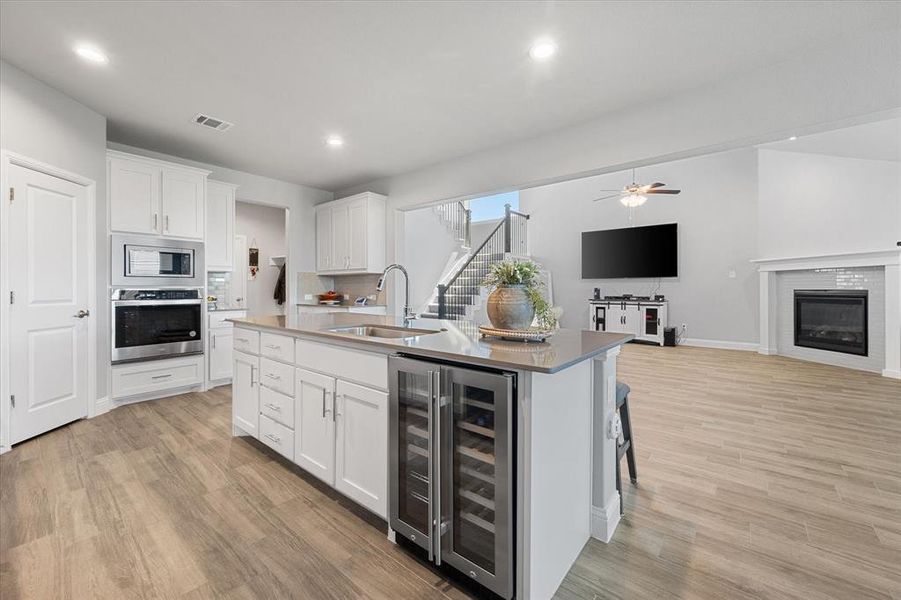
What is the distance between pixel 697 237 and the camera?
7.15m

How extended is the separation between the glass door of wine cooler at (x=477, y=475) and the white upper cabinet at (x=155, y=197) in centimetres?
399

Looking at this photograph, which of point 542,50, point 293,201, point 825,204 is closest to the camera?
point 542,50

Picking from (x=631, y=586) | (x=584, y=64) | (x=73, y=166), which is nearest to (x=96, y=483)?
(x=73, y=166)

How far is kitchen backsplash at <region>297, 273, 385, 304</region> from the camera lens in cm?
564

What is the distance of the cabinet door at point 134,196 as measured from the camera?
362 centimetres

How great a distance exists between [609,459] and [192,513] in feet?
6.97

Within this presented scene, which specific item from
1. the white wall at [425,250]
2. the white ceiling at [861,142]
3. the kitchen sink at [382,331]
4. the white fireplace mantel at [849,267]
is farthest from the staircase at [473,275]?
the white ceiling at [861,142]

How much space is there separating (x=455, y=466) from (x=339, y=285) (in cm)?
507

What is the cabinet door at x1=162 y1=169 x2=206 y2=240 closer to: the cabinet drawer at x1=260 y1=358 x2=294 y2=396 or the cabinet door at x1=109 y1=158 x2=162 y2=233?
the cabinet door at x1=109 y1=158 x2=162 y2=233

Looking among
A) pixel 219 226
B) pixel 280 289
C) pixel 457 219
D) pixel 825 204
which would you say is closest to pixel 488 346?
→ pixel 219 226

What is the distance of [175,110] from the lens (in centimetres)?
327

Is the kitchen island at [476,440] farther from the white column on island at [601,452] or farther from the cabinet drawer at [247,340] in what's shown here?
the cabinet drawer at [247,340]

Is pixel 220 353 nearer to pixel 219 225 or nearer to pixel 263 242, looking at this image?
pixel 219 225

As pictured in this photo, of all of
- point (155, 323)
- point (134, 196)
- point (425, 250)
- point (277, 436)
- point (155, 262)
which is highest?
point (134, 196)
